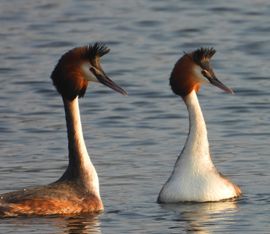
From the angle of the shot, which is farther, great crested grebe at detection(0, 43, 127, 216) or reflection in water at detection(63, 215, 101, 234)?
great crested grebe at detection(0, 43, 127, 216)

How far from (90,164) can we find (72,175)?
207 millimetres

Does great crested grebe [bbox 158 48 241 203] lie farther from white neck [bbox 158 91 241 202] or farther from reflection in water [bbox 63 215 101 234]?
reflection in water [bbox 63 215 101 234]

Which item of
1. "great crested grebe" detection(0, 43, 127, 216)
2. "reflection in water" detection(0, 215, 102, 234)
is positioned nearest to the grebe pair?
"great crested grebe" detection(0, 43, 127, 216)

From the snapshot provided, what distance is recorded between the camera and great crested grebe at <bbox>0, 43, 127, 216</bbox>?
47.3 ft

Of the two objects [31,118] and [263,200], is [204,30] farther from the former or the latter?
[263,200]

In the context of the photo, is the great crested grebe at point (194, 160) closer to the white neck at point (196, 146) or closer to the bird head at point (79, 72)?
the white neck at point (196, 146)

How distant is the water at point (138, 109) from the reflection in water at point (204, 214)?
12 mm

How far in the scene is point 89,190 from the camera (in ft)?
48.5

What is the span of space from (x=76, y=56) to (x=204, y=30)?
40.3ft

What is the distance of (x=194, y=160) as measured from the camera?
50.6 ft

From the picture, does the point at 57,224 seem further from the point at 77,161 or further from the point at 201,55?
the point at 201,55

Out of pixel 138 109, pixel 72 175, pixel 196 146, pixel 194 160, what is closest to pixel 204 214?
pixel 194 160

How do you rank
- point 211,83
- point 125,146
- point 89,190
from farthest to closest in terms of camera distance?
point 125,146 → point 211,83 → point 89,190

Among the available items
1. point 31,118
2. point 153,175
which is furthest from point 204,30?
point 153,175
